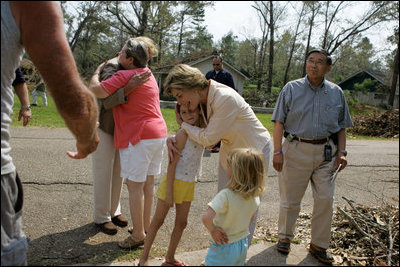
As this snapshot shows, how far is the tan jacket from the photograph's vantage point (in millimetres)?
3008

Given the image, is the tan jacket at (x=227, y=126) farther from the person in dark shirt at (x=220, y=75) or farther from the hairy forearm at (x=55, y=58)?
the person in dark shirt at (x=220, y=75)

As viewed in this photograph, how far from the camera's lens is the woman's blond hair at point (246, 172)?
8.50 ft

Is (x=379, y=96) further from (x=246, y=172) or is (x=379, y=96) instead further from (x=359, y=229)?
(x=246, y=172)

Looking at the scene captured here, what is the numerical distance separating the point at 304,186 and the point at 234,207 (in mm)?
1469

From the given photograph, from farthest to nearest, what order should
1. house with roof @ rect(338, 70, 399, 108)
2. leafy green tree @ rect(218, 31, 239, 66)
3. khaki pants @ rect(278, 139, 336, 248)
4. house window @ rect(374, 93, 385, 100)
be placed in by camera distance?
leafy green tree @ rect(218, 31, 239, 66) → house with roof @ rect(338, 70, 399, 108) → house window @ rect(374, 93, 385, 100) → khaki pants @ rect(278, 139, 336, 248)

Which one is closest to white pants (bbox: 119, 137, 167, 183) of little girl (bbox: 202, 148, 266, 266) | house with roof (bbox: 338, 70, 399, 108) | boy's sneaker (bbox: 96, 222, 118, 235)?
boy's sneaker (bbox: 96, 222, 118, 235)

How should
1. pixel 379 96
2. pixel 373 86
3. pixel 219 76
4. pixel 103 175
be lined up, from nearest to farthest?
pixel 103 175
pixel 219 76
pixel 379 96
pixel 373 86

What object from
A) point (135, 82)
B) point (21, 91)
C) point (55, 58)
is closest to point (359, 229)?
point (135, 82)

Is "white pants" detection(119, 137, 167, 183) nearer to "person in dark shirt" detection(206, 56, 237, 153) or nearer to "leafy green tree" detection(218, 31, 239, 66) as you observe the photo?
"person in dark shirt" detection(206, 56, 237, 153)

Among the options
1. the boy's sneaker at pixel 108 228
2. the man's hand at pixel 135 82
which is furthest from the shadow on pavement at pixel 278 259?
the man's hand at pixel 135 82

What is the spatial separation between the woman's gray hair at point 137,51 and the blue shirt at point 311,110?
1537 millimetres

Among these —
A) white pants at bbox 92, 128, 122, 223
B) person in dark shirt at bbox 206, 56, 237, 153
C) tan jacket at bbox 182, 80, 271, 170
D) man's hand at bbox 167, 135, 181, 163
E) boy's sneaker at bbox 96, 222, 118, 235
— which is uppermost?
person in dark shirt at bbox 206, 56, 237, 153

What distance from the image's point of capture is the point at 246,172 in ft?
8.52

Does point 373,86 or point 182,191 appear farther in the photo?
point 373,86
